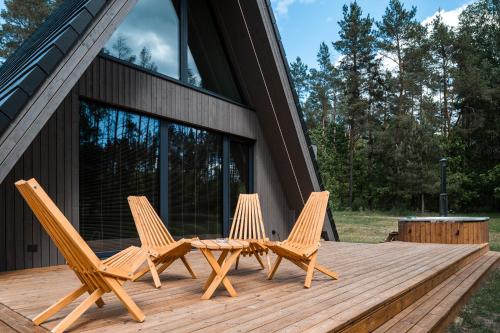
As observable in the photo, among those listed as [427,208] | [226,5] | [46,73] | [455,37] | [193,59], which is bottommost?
[427,208]

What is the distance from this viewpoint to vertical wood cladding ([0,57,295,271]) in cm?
449

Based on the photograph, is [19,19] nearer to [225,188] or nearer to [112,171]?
[225,188]

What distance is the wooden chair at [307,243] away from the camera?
3.71 meters

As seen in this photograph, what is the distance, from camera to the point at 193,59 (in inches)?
281

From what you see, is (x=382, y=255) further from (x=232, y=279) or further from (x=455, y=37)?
(x=455, y=37)

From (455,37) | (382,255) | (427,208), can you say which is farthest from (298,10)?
(382,255)

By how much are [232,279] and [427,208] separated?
2180 cm

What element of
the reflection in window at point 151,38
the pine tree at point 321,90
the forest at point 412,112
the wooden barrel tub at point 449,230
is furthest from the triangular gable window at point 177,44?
the pine tree at point 321,90

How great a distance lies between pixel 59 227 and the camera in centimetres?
234

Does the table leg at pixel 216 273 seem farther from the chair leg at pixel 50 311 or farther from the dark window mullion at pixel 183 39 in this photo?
the dark window mullion at pixel 183 39

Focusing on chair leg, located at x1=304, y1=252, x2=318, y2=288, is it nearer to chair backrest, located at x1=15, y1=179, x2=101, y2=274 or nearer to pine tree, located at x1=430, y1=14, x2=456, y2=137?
chair backrest, located at x1=15, y1=179, x2=101, y2=274

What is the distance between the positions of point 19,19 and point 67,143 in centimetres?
1607

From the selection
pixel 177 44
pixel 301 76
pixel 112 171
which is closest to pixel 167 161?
pixel 112 171

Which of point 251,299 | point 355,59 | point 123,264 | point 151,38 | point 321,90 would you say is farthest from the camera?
point 321,90
